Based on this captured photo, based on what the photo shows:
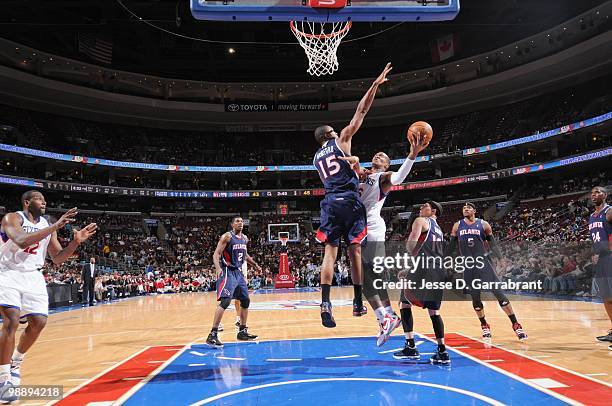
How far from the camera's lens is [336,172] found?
5.64 metres

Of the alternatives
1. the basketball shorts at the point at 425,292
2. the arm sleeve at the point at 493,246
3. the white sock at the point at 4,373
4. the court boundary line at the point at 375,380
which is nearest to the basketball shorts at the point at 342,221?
the basketball shorts at the point at 425,292

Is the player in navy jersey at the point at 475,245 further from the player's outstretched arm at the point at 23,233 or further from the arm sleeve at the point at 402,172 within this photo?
the player's outstretched arm at the point at 23,233

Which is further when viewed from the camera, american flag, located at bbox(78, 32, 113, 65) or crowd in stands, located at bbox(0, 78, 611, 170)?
crowd in stands, located at bbox(0, 78, 611, 170)

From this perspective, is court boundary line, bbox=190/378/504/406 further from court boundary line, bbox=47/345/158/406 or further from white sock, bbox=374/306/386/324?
court boundary line, bbox=47/345/158/406

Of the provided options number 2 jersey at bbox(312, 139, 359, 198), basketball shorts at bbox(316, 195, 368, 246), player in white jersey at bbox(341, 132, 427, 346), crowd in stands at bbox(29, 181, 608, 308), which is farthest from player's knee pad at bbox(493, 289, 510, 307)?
crowd in stands at bbox(29, 181, 608, 308)

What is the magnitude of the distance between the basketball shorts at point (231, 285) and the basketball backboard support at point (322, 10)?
4270mm

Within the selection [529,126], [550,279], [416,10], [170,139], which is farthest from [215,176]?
[416,10]

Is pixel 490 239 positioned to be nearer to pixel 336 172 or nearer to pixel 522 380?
pixel 522 380

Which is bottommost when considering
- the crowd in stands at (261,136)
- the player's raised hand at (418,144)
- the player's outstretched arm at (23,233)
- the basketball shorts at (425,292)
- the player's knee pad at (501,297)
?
the player's knee pad at (501,297)

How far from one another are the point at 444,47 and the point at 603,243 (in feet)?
94.7

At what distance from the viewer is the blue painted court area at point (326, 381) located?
14.9ft

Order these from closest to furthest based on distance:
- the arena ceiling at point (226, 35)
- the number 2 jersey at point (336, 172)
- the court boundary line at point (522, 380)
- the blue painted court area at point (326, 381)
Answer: the court boundary line at point (522, 380)
the blue painted court area at point (326, 381)
the number 2 jersey at point (336, 172)
the arena ceiling at point (226, 35)

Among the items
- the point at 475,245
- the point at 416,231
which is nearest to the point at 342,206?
the point at 416,231

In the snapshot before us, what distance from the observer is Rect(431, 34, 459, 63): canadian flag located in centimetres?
3250
